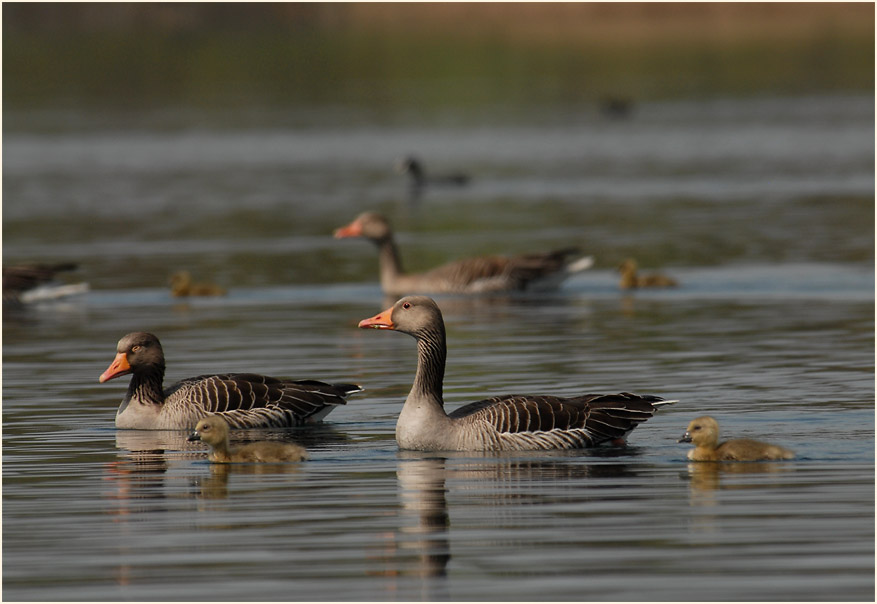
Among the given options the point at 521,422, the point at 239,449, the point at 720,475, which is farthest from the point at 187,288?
the point at 720,475

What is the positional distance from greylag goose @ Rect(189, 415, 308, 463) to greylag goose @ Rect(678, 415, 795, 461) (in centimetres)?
343

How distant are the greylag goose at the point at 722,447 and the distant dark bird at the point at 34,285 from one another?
1643 cm

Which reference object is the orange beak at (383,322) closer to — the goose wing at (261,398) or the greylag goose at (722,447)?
the goose wing at (261,398)

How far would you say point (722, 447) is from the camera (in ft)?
50.3

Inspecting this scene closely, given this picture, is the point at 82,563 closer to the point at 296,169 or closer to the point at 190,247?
the point at 190,247

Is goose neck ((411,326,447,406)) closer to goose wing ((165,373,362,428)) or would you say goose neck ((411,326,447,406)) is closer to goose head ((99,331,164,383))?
goose wing ((165,373,362,428))

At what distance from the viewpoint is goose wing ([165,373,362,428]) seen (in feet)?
59.1

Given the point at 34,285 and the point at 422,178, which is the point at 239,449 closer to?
the point at 34,285

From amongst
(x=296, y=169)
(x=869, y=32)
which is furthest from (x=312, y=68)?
(x=296, y=169)

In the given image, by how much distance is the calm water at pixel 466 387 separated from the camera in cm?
1192

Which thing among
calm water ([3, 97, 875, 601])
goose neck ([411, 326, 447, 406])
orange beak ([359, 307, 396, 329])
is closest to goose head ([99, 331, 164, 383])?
calm water ([3, 97, 875, 601])

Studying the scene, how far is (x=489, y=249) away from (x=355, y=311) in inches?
324

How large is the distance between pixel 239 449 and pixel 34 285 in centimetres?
1477

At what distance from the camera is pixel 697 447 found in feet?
50.6
